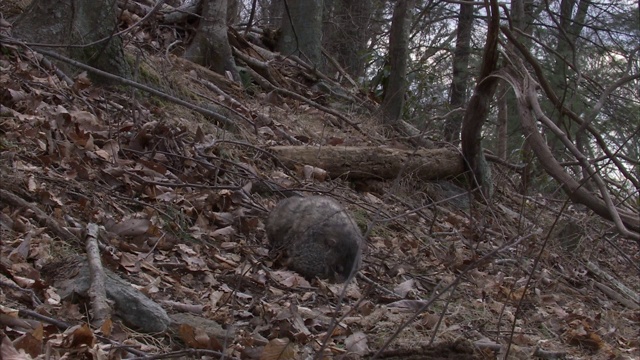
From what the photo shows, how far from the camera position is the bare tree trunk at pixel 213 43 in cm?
861

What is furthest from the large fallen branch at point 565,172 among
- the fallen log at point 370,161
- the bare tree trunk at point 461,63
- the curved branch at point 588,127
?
the bare tree trunk at point 461,63

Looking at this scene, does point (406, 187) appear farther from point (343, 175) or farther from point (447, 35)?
point (447, 35)

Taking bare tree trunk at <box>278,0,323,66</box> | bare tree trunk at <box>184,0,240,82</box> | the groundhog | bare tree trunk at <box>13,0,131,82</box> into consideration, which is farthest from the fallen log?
bare tree trunk at <box>278,0,323,66</box>

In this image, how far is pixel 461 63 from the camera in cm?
1130

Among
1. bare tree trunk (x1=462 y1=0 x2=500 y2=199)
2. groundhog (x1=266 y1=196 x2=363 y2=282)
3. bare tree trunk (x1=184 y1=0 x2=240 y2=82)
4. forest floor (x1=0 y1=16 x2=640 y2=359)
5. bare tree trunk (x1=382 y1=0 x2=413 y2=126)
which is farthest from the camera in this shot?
bare tree trunk (x1=382 y1=0 x2=413 y2=126)

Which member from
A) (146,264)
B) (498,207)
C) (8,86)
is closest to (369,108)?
(498,207)

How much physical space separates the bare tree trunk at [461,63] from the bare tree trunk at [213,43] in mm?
3775

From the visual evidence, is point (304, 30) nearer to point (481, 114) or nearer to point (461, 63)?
point (461, 63)

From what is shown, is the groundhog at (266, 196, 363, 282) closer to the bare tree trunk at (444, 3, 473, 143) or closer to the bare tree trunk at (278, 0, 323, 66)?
the bare tree trunk at (278, 0, 323, 66)

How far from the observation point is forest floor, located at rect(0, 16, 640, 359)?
3318 millimetres

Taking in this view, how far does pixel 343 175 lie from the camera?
22.7 ft

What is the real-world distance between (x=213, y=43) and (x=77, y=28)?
2.83m

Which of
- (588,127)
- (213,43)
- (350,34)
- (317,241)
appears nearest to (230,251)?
(317,241)

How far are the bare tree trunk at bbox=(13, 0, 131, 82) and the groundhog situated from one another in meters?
2.17
